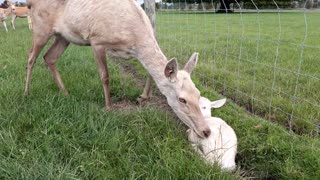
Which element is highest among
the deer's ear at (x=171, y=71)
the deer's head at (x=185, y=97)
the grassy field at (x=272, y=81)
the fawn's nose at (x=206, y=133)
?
the deer's ear at (x=171, y=71)

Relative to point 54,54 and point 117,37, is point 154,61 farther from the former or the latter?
point 54,54

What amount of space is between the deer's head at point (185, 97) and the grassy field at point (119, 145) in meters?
0.19

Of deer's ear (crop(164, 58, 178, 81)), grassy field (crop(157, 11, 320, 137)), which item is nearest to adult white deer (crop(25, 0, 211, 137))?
deer's ear (crop(164, 58, 178, 81))

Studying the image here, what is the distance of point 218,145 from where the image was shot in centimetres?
330

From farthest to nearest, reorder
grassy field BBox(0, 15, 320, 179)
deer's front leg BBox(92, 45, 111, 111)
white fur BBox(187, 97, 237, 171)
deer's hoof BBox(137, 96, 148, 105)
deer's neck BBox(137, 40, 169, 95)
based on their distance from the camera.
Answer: deer's hoof BBox(137, 96, 148, 105), deer's front leg BBox(92, 45, 111, 111), deer's neck BBox(137, 40, 169, 95), white fur BBox(187, 97, 237, 171), grassy field BBox(0, 15, 320, 179)

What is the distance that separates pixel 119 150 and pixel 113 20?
195 centimetres

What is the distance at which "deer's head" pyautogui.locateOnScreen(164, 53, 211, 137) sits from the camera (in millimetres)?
3467

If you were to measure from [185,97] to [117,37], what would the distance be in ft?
4.35

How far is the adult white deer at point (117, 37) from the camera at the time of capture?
3.67 m

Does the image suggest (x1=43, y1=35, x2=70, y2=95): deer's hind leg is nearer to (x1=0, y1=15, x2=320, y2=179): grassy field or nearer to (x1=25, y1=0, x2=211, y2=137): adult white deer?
(x1=25, y1=0, x2=211, y2=137): adult white deer

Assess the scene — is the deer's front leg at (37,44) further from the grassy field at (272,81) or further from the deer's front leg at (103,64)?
the grassy field at (272,81)

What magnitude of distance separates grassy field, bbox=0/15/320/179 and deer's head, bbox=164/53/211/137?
0.19m

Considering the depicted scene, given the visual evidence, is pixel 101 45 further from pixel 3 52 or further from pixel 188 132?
pixel 3 52

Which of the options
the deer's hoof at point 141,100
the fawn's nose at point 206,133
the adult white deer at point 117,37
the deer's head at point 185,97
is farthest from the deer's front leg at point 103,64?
the fawn's nose at point 206,133
